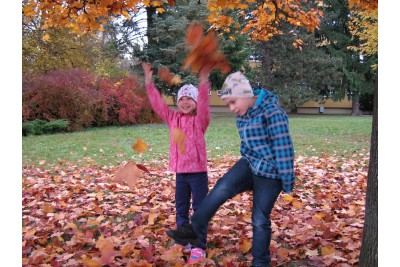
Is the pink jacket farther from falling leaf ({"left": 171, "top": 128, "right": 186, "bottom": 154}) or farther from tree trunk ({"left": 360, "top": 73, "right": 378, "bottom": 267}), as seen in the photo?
tree trunk ({"left": 360, "top": 73, "right": 378, "bottom": 267})

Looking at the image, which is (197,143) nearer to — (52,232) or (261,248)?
(261,248)

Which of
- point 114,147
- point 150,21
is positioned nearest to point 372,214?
point 114,147

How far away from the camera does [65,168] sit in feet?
26.3

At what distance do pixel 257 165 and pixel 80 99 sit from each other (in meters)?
14.5

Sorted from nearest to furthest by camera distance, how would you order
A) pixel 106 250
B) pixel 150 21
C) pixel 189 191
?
pixel 106 250 < pixel 189 191 < pixel 150 21

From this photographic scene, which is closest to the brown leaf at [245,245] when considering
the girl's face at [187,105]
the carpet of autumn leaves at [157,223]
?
the carpet of autumn leaves at [157,223]

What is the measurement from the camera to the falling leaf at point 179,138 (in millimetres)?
3270

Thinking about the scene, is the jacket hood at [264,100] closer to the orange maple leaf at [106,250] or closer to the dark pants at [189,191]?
the dark pants at [189,191]

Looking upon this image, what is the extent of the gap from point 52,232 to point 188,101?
1.96 meters

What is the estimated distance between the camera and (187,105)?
131 inches

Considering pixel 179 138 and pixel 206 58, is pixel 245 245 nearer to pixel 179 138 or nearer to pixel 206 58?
pixel 179 138

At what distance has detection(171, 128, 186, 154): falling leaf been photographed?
3.27 meters

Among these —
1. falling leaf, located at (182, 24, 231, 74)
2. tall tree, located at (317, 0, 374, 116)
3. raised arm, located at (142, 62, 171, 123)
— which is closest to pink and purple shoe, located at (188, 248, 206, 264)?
raised arm, located at (142, 62, 171, 123)

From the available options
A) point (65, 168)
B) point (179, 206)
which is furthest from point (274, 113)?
point (65, 168)
